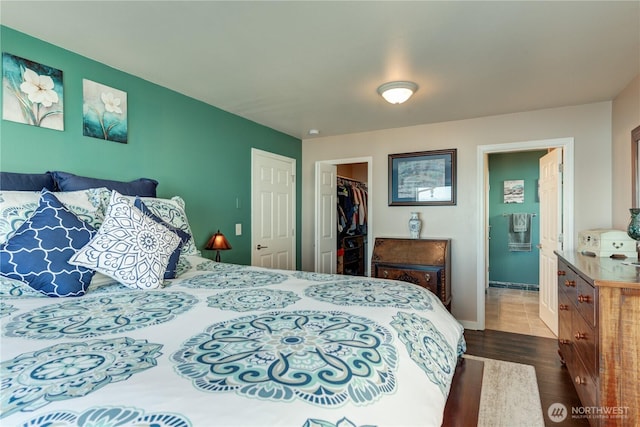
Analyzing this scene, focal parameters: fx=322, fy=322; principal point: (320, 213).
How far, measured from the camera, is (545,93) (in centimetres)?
275

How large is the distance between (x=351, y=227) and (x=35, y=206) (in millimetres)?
4297

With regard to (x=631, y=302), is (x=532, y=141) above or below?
above

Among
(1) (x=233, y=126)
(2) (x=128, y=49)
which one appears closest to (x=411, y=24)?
(2) (x=128, y=49)

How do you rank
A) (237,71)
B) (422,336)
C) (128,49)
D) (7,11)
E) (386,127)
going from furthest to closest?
1. (386,127)
2. (237,71)
3. (128,49)
4. (7,11)
5. (422,336)

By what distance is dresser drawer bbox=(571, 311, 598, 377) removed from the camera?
1.66 meters

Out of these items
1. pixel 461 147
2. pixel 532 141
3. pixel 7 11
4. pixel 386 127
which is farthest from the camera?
pixel 386 127

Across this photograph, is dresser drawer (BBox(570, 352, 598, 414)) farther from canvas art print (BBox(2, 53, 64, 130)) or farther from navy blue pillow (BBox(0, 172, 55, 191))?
canvas art print (BBox(2, 53, 64, 130))

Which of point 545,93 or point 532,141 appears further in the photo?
point 532,141

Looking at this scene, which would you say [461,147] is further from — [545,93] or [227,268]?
[227,268]

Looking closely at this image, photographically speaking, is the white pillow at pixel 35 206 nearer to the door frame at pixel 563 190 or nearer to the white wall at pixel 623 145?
the door frame at pixel 563 190

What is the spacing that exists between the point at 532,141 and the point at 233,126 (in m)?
3.05

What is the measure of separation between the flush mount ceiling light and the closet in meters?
2.42

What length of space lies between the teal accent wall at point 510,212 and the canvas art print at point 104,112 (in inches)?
205
